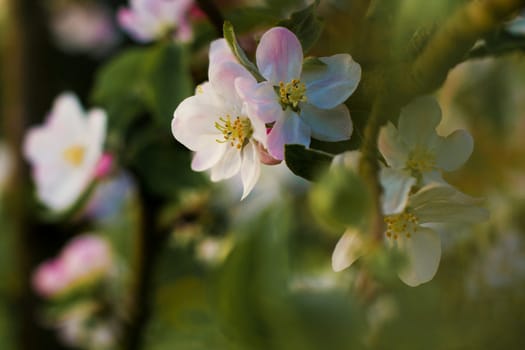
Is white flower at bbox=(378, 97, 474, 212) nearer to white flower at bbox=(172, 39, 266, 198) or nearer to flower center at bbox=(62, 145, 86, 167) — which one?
white flower at bbox=(172, 39, 266, 198)

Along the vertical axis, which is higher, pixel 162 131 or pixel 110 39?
pixel 110 39

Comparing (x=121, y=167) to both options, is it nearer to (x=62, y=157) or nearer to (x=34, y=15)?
(x=62, y=157)

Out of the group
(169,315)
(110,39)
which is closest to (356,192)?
(169,315)

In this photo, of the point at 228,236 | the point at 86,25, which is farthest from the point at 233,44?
the point at 86,25

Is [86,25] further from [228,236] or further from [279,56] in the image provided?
[279,56]

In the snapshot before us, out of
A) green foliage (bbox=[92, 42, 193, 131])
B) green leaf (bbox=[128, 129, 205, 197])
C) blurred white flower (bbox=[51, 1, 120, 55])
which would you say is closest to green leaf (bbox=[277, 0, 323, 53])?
green foliage (bbox=[92, 42, 193, 131])

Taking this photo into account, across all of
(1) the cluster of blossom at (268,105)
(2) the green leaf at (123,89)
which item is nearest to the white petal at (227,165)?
(1) the cluster of blossom at (268,105)
